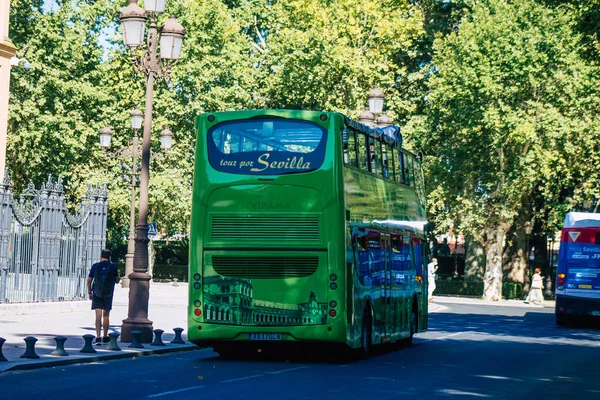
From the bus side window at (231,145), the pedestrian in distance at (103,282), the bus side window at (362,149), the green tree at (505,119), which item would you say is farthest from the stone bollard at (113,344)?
the green tree at (505,119)

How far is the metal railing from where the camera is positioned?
2602cm

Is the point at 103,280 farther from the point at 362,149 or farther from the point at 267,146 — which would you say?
the point at 362,149

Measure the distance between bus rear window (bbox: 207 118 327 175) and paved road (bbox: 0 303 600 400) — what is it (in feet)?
10.1

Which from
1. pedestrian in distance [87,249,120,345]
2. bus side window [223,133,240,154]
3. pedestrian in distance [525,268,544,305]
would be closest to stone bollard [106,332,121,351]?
pedestrian in distance [87,249,120,345]

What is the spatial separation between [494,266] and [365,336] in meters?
37.4

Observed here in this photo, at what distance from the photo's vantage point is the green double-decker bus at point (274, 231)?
60.3ft

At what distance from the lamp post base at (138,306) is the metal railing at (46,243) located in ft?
18.1

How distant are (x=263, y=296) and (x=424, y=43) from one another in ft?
155

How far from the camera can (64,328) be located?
941 inches

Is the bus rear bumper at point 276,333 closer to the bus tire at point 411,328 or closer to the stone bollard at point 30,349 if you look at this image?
the stone bollard at point 30,349

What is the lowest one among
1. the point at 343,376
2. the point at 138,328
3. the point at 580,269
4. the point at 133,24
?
the point at 343,376

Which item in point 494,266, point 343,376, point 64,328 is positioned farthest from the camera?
point 494,266

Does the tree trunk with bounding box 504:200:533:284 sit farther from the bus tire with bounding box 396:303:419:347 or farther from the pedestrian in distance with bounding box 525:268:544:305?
the bus tire with bounding box 396:303:419:347

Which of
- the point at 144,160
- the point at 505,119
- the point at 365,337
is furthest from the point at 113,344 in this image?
the point at 505,119
